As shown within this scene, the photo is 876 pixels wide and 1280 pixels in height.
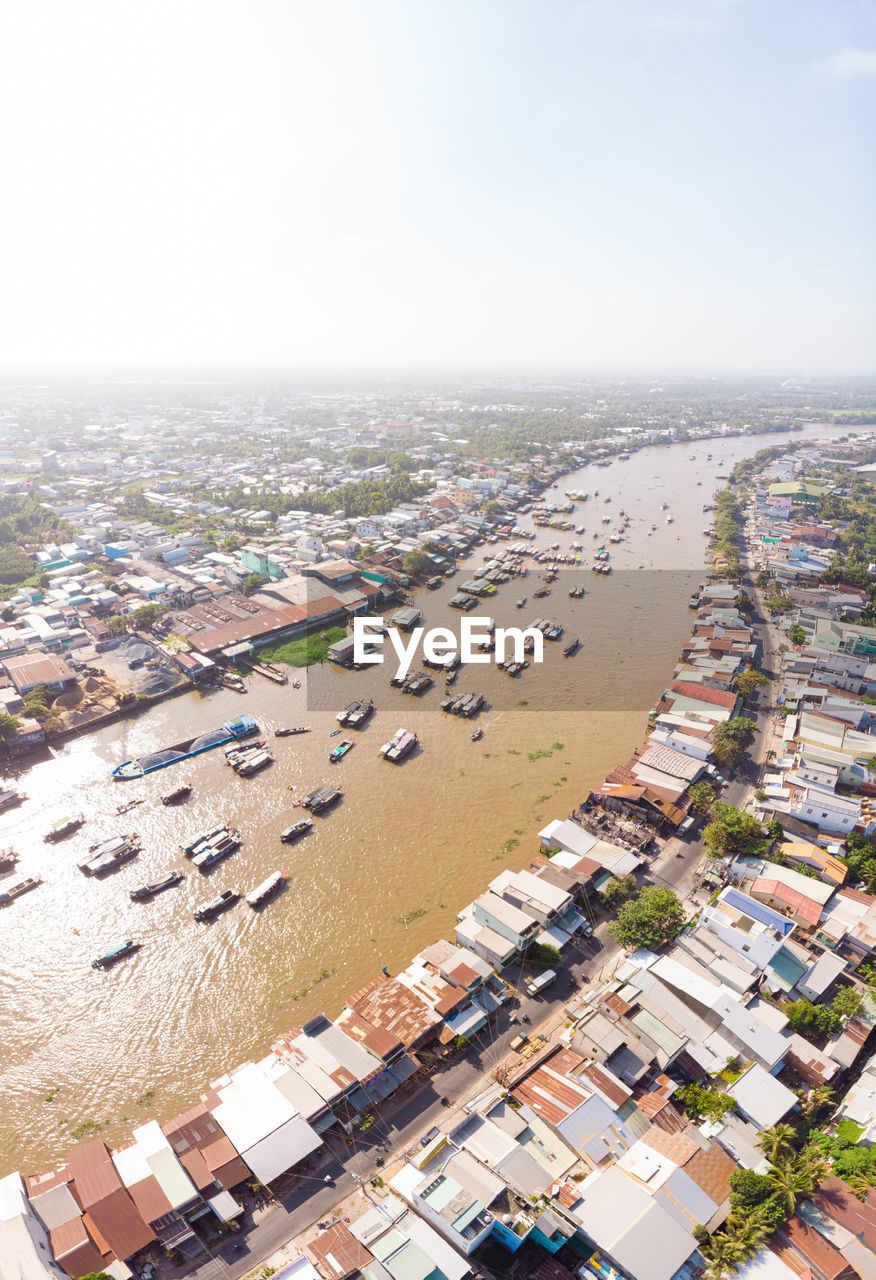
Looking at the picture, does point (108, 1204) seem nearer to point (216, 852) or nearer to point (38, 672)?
point (216, 852)

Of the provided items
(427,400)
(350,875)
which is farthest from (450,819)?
(427,400)

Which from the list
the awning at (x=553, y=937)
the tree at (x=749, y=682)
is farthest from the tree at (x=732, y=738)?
the awning at (x=553, y=937)

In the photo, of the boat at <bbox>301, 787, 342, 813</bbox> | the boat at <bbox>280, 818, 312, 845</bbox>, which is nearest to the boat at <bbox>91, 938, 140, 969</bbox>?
the boat at <bbox>280, 818, 312, 845</bbox>

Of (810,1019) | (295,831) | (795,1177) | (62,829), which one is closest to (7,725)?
(62,829)

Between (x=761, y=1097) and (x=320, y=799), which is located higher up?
(x=320, y=799)

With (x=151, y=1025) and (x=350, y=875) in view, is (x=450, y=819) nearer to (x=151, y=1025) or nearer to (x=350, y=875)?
(x=350, y=875)
